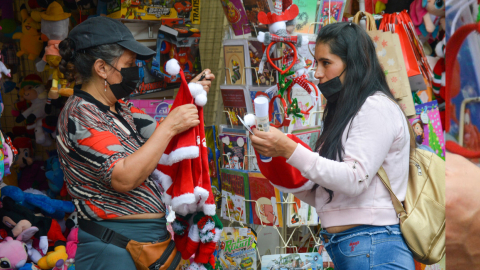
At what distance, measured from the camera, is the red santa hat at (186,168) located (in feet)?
5.44

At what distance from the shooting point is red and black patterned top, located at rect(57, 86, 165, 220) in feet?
Result: 4.66

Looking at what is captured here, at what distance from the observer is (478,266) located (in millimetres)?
545

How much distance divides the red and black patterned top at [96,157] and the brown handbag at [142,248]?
0.16 ft

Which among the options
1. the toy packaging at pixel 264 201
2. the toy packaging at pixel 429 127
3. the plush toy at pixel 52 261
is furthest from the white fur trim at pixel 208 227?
the plush toy at pixel 52 261

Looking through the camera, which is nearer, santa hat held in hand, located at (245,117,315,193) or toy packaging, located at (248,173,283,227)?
santa hat held in hand, located at (245,117,315,193)

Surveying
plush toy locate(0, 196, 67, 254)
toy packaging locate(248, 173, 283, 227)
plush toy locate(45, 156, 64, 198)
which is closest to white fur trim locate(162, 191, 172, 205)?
toy packaging locate(248, 173, 283, 227)

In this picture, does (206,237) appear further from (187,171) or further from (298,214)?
(298,214)

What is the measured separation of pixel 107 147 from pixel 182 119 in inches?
12.0

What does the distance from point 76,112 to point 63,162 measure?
8.3 inches

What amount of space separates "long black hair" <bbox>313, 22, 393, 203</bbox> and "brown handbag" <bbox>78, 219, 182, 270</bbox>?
706mm

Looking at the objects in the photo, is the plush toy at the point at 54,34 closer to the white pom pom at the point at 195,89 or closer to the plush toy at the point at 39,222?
the plush toy at the point at 39,222

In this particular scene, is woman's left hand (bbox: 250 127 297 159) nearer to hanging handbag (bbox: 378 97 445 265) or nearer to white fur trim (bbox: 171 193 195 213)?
hanging handbag (bbox: 378 97 445 265)

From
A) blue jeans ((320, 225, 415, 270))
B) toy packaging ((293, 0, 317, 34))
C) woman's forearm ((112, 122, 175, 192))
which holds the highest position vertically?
toy packaging ((293, 0, 317, 34))

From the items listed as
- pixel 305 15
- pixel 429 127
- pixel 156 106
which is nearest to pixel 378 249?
pixel 305 15
